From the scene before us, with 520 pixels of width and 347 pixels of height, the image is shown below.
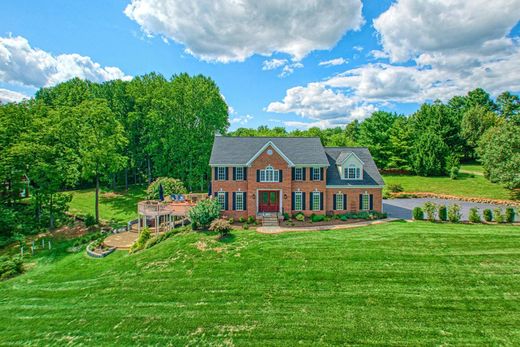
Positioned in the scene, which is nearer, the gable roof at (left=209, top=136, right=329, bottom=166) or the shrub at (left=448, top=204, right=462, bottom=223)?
the shrub at (left=448, top=204, right=462, bottom=223)

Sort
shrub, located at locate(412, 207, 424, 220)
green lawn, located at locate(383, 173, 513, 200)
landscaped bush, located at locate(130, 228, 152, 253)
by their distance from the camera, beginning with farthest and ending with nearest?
green lawn, located at locate(383, 173, 513, 200)
shrub, located at locate(412, 207, 424, 220)
landscaped bush, located at locate(130, 228, 152, 253)

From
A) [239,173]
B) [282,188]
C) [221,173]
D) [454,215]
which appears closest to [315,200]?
[282,188]

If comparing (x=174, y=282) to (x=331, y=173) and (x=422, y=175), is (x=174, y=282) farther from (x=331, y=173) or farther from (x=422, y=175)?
(x=422, y=175)

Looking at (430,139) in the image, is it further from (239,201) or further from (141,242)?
(141,242)

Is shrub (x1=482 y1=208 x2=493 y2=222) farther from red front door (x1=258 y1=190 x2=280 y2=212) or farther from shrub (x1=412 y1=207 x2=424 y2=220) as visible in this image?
red front door (x1=258 y1=190 x2=280 y2=212)

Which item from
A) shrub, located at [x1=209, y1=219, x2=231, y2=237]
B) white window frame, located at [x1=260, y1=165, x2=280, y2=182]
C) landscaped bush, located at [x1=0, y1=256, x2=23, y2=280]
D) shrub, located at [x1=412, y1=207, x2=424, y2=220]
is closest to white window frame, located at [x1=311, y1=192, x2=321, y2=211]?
white window frame, located at [x1=260, y1=165, x2=280, y2=182]
